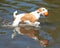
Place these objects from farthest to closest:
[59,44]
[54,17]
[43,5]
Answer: [43,5] < [54,17] < [59,44]

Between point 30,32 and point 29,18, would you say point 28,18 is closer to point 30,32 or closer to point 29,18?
point 29,18

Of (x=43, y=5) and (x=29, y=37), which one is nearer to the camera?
(x=29, y=37)

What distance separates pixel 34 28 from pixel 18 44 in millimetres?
1044

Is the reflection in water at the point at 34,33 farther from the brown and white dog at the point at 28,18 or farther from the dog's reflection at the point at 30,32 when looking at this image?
the brown and white dog at the point at 28,18

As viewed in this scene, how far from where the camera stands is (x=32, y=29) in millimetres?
7117

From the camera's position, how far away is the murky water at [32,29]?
20.6 ft

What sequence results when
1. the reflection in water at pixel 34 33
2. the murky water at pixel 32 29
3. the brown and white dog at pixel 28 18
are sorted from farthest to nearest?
the brown and white dog at pixel 28 18, the reflection in water at pixel 34 33, the murky water at pixel 32 29

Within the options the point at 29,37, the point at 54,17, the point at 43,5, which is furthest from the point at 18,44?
the point at 43,5

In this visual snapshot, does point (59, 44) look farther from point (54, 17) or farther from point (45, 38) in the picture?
point (54, 17)

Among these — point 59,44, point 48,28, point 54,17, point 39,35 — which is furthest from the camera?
point 54,17

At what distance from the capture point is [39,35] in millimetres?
6750

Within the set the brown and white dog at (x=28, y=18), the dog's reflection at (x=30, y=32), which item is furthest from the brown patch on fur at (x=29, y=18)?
Result: the dog's reflection at (x=30, y=32)

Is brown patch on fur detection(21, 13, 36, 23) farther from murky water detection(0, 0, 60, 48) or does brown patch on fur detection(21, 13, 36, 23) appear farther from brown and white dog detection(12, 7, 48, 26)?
murky water detection(0, 0, 60, 48)

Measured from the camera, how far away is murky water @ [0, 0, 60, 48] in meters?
6.28
